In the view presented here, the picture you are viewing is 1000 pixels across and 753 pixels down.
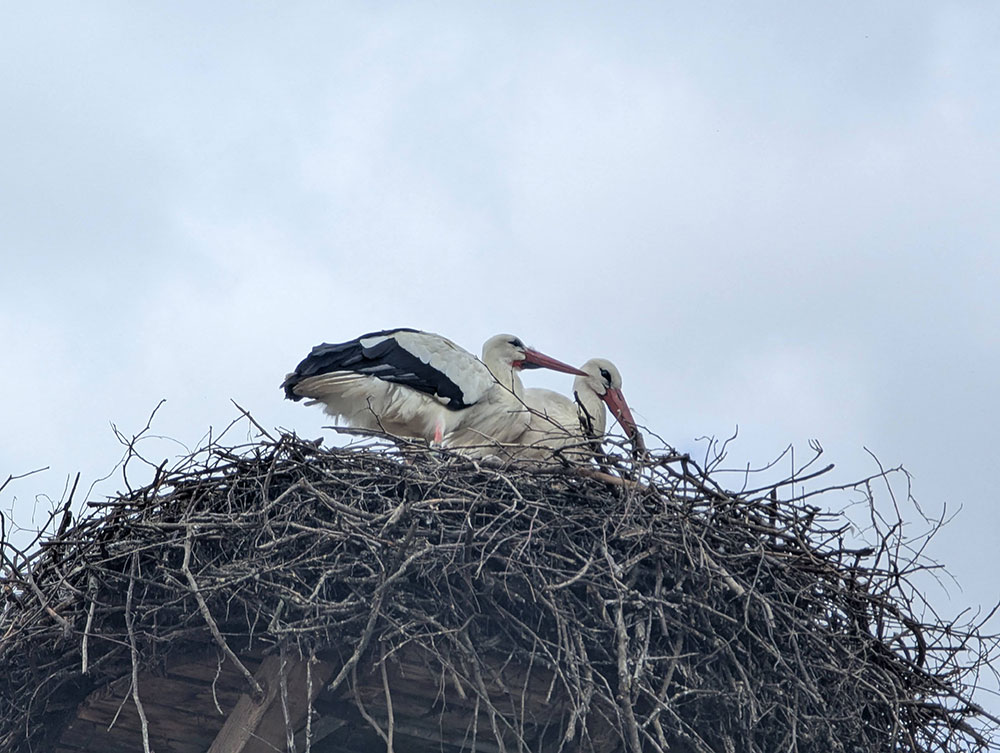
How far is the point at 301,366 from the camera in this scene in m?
5.32

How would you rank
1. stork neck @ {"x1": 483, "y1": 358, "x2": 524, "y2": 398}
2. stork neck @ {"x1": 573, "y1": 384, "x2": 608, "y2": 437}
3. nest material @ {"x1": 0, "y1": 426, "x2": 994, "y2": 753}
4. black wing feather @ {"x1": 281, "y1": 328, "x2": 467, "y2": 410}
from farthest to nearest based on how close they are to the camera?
stork neck @ {"x1": 483, "y1": 358, "x2": 524, "y2": 398}
stork neck @ {"x1": 573, "y1": 384, "x2": 608, "y2": 437}
black wing feather @ {"x1": 281, "y1": 328, "x2": 467, "y2": 410}
nest material @ {"x1": 0, "y1": 426, "x2": 994, "y2": 753}

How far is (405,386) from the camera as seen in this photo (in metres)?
5.39

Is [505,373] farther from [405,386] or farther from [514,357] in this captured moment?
[405,386]

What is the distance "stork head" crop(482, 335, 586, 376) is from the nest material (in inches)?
82.1

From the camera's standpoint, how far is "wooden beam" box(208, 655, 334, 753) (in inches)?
146

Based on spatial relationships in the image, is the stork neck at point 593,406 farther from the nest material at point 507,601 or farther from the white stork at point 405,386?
the nest material at point 507,601

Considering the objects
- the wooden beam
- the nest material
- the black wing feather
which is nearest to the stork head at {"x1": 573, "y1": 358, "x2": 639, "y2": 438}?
the black wing feather

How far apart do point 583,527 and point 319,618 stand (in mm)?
776

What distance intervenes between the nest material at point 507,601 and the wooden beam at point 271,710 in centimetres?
7

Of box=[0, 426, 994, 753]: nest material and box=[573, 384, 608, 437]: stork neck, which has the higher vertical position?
box=[573, 384, 608, 437]: stork neck

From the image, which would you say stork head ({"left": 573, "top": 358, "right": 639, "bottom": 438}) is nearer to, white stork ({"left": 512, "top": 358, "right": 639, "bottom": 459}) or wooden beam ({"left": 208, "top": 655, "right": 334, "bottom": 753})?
white stork ({"left": 512, "top": 358, "right": 639, "bottom": 459})

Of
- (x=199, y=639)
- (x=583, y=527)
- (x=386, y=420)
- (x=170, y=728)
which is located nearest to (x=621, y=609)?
(x=583, y=527)

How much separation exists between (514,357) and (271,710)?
8.87ft

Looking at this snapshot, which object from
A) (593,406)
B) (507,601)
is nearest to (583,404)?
(593,406)
